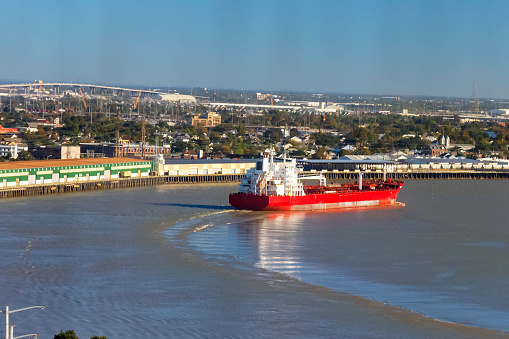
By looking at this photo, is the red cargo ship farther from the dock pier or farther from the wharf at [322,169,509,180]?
the wharf at [322,169,509,180]

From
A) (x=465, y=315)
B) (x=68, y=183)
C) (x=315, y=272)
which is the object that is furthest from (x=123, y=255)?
(x=68, y=183)

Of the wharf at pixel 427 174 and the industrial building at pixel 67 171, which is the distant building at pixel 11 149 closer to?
the industrial building at pixel 67 171

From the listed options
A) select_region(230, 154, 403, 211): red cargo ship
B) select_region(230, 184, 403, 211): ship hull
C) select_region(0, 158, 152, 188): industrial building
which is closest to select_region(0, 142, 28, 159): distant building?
select_region(0, 158, 152, 188): industrial building

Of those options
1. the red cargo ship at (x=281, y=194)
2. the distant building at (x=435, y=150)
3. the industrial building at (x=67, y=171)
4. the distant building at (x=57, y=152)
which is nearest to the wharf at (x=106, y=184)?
the industrial building at (x=67, y=171)

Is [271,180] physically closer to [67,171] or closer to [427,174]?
[67,171]

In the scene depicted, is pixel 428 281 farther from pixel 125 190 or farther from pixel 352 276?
pixel 125 190

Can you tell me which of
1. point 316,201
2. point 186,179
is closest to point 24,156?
point 186,179
